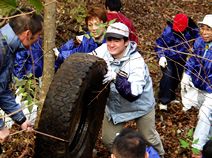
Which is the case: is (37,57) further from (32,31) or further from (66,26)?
(66,26)

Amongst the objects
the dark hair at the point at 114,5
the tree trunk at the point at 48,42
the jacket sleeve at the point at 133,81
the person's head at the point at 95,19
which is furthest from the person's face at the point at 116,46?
the dark hair at the point at 114,5

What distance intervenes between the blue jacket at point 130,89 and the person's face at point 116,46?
0.06 metres

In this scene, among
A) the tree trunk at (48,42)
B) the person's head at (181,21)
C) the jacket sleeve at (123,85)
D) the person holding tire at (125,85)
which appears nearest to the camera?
the jacket sleeve at (123,85)

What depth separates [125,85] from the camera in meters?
4.29

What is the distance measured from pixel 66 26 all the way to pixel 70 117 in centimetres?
565

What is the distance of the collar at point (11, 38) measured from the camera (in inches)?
147

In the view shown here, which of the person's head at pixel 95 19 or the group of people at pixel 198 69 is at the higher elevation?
the person's head at pixel 95 19

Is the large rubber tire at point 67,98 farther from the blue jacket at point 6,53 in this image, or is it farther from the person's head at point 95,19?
the person's head at point 95,19

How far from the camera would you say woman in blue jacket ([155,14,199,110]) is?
652cm

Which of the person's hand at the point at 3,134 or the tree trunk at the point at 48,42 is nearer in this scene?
the person's hand at the point at 3,134

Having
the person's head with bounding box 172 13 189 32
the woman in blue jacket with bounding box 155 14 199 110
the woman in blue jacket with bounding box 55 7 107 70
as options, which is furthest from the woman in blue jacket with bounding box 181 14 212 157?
the woman in blue jacket with bounding box 55 7 107 70

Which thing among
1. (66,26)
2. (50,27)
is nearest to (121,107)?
(50,27)

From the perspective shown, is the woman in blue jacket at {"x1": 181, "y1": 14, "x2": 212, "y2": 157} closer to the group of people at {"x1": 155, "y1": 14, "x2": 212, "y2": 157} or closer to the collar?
the group of people at {"x1": 155, "y1": 14, "x2": 212, "y2": 157}

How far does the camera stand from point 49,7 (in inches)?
191
